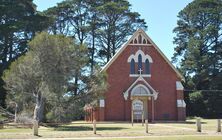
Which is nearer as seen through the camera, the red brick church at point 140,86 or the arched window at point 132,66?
the red brick church at point 140,86

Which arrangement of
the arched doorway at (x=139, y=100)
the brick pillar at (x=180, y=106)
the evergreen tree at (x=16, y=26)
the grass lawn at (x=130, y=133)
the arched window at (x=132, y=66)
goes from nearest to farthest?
the grass lawn at (x=130, y=133) < the arched doorway at (x=139, y=100) < the arched window at (x=132, y=66) < the brick pillar at (x=180, y=106) < the evergreen tree at (x=16, y=26)

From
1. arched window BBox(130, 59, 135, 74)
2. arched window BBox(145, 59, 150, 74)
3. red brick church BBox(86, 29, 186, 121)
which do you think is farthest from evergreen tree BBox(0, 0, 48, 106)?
arched window BBox(145, 59, 150, 74)

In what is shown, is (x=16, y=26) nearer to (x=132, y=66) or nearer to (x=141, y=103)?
(x=132, y=66)

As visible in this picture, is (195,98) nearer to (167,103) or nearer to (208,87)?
(208,87)

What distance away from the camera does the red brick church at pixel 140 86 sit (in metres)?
52.8

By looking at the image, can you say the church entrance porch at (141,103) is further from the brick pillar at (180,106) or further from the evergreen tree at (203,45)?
the evergreen tree at (203,45)

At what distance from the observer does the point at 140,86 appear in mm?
52812

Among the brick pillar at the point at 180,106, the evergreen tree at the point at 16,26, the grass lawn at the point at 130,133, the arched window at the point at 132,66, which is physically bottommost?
the grass lawn at the point at 130,133

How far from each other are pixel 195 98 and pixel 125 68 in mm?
18244

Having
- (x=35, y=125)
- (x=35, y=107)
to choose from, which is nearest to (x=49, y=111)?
(x=35, y=107)

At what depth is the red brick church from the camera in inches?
2078

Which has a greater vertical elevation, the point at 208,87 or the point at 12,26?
the point at 12,26

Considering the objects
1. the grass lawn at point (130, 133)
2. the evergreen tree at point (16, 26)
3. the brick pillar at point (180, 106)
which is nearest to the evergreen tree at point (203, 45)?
the brick pillar at point (180, 106)

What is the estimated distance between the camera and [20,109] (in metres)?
42.1
